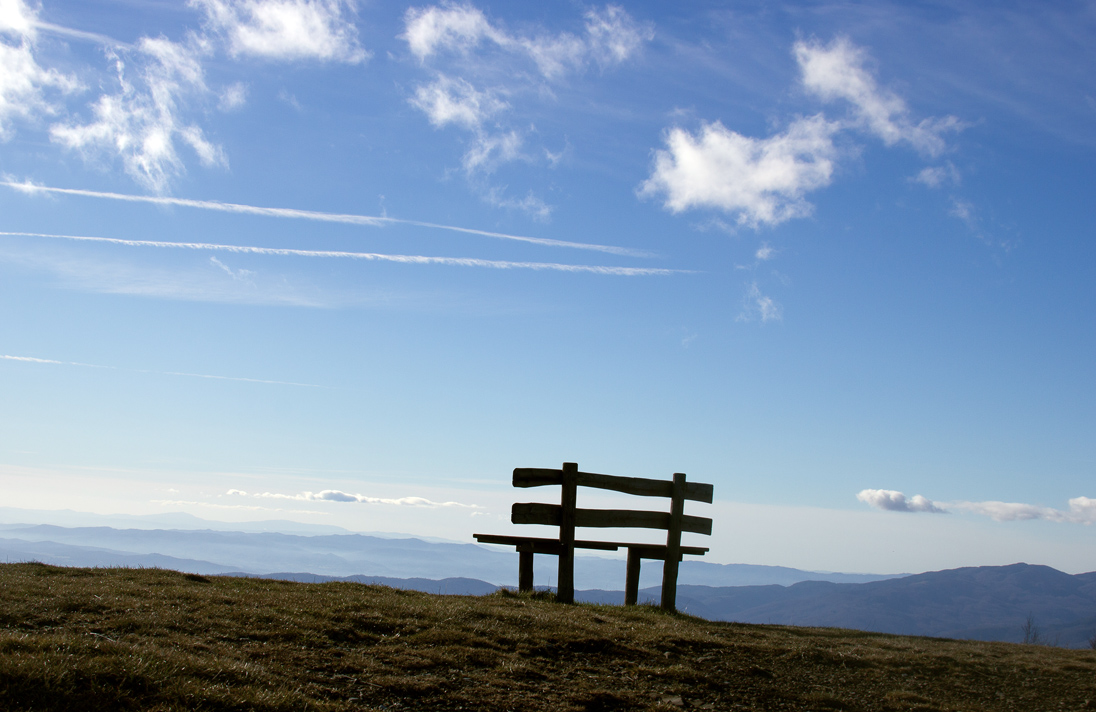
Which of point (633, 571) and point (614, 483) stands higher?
point (614, 483)

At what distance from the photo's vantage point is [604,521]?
1864cm

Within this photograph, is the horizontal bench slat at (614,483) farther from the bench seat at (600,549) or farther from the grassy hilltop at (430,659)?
the grassy hilltop at (430,659)

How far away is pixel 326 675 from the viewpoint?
9883mm

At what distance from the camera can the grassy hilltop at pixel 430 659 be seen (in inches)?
335

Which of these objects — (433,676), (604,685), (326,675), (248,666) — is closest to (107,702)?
(248,666)

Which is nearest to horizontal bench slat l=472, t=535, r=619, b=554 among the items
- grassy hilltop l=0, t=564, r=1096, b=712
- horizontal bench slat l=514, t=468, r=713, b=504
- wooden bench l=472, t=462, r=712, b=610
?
wooden bench l=472, t=462, r=712, b=610

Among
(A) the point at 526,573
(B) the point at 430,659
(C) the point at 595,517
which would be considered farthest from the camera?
(A) the point at 526,573

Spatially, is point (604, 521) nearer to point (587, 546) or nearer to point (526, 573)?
point (587, 546)

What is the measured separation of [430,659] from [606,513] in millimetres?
8340

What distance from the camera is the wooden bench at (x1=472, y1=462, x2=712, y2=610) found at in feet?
60.5

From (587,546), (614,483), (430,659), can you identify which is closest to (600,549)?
(587,546)

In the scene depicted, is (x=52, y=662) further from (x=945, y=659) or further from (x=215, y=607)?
(x=945, y=659)

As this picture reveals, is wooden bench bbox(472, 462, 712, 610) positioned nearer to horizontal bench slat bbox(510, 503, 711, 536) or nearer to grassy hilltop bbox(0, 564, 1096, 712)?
horizontal bench slat bbox(510, 503, 711, 536)

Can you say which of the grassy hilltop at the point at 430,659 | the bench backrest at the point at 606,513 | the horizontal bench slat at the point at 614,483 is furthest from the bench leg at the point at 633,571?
the grassy hilltop at the point at 430,659
